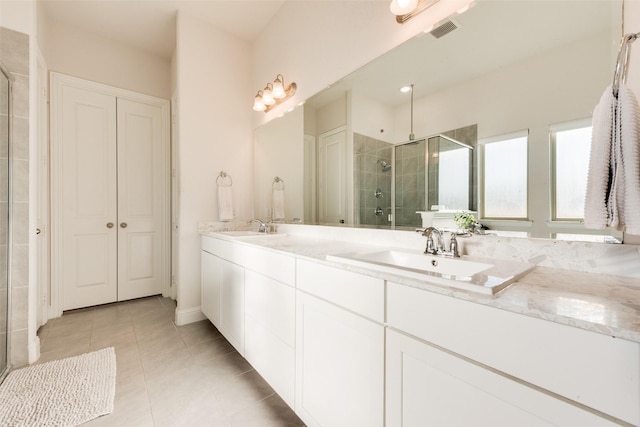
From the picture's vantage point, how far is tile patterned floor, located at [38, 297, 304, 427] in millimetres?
1328

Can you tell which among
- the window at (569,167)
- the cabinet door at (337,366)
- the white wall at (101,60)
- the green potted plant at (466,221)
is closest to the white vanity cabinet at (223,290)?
the cabinet door at (337,366)

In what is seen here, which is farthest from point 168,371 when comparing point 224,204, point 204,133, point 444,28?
point 444,28

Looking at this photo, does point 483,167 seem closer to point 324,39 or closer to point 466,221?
point 466,221

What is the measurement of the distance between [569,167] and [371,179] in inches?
34.9

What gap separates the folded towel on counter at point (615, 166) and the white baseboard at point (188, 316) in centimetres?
276

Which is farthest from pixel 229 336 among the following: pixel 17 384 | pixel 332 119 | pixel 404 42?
pixel 404 42

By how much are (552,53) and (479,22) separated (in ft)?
1.15

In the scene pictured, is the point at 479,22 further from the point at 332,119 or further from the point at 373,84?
the point at 332,119

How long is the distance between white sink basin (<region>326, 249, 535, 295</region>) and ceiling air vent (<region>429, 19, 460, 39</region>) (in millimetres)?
1050

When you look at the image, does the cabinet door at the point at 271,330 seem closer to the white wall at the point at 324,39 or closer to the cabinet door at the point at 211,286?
the cabinet door at the point at 211,286

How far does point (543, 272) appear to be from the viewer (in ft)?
2.98

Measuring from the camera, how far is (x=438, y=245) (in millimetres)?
1177

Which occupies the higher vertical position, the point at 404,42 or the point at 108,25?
the point at 108,25

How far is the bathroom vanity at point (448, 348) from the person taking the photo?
1.70 ft
